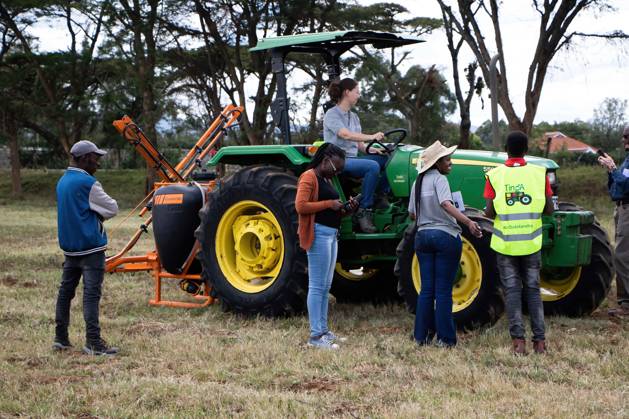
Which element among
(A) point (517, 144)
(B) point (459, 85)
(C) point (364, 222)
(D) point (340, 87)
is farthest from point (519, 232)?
(B) point (459, 85)

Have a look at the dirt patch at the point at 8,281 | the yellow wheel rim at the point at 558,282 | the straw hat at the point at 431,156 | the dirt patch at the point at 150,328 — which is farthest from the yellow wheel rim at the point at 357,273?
the dirt patch at the point at 8,281

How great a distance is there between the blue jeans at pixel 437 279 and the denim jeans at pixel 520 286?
37 centimetres

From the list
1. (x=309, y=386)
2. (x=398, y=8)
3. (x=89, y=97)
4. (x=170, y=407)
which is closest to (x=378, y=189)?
(x=309, y=386)

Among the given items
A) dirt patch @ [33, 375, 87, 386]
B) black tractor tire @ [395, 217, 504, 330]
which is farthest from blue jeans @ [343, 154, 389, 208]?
dirt patch @ [33, 375, 87, 386]

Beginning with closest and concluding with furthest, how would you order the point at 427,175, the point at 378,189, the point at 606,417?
the point at 606,417 < the point at 427,175 < the point at 378,189

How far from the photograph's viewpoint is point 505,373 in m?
5.98

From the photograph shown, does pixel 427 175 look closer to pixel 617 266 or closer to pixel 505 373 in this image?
pixel 505 373

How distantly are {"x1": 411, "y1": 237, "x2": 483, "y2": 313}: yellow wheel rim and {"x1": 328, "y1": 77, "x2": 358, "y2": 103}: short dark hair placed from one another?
1.67 metres

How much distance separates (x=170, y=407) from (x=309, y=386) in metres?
0.94

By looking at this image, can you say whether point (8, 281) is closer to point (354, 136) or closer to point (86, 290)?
point (86, 290)

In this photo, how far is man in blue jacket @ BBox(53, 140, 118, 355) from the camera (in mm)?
6844

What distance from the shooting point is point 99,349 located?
22.5 feet

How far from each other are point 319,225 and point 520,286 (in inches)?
62.6

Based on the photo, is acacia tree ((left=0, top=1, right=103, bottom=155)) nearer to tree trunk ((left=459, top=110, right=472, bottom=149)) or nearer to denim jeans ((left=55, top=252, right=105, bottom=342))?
tree trunk ((left=459, top=110, right=472, bottom=149))
